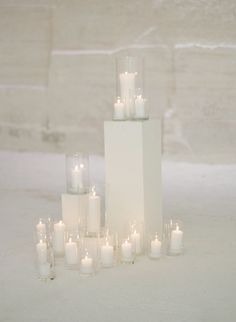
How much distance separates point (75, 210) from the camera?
286 centimetres

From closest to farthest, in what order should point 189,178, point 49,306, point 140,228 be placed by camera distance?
point 49,306, point 140,228, point 189,178

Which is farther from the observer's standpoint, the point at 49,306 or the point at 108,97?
the point at 108,97

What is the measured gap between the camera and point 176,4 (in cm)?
464

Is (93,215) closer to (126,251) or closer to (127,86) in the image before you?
(126,251)

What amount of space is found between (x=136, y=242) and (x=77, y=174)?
49 cm

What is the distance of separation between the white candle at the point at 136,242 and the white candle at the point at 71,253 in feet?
1.03

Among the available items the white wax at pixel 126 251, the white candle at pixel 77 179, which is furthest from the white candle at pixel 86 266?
the white candle at pixel 77 179

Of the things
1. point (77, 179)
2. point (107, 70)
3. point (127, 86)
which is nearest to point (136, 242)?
point (77, 179)

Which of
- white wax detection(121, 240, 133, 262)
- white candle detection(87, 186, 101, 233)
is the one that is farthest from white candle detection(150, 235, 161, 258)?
white candle detection(87, 186, 101, 233)

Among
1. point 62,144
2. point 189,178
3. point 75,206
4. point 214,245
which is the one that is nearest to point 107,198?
point 75,206

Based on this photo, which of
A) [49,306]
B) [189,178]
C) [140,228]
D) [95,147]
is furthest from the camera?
[95,147]

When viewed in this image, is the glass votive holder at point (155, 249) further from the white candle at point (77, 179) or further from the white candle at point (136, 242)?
the white candle at point (77, 179)

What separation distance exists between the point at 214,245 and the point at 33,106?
2650mm

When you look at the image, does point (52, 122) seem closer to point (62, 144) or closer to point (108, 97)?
point (62, 144)
